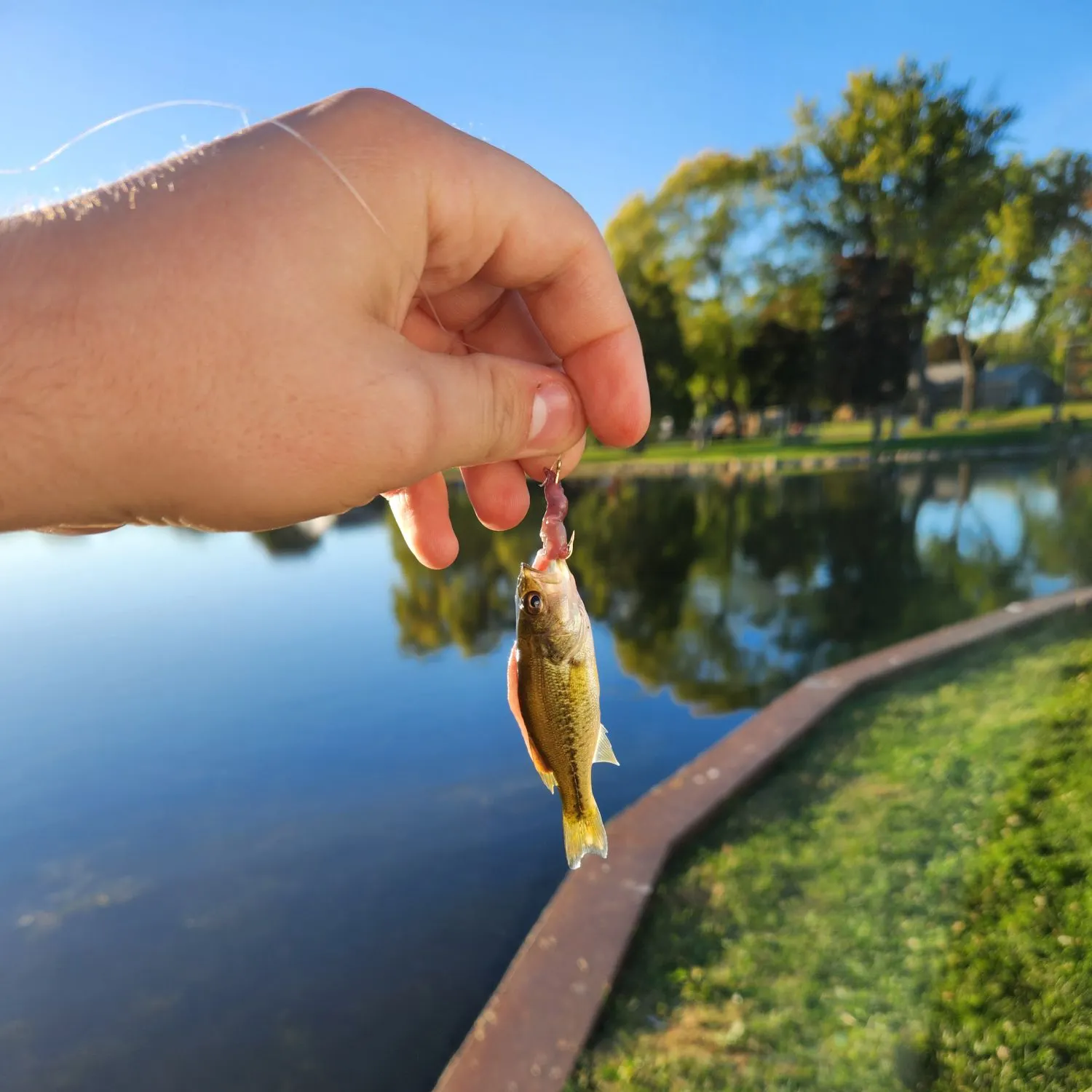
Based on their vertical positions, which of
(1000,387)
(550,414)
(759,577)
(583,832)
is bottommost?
(759,577)

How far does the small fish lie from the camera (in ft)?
6.26

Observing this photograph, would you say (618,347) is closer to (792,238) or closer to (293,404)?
(293,404)

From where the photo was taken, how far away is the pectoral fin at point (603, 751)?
6.77ft

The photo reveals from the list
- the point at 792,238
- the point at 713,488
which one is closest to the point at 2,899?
the point at 713,488

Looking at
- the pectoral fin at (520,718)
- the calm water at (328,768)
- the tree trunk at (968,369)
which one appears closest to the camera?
the pectoral fin at (520,718)

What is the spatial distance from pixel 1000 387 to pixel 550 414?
72006mm

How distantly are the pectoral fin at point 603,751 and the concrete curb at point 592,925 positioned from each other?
196 centimetres

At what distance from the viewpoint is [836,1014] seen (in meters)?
3.53

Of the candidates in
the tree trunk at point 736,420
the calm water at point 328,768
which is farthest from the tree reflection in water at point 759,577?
the tree trunk at point 736,420

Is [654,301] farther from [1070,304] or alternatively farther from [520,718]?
[520,718]

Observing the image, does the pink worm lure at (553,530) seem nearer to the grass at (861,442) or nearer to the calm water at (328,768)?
the calm water at (328,768)

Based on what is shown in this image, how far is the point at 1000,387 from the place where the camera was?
63.8 meters

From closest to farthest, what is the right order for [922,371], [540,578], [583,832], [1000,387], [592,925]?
[540,578], [583,832], [592,925], [922,371], [1000,387]

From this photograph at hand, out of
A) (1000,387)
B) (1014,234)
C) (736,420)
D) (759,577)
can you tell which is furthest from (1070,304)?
(1000,387)
